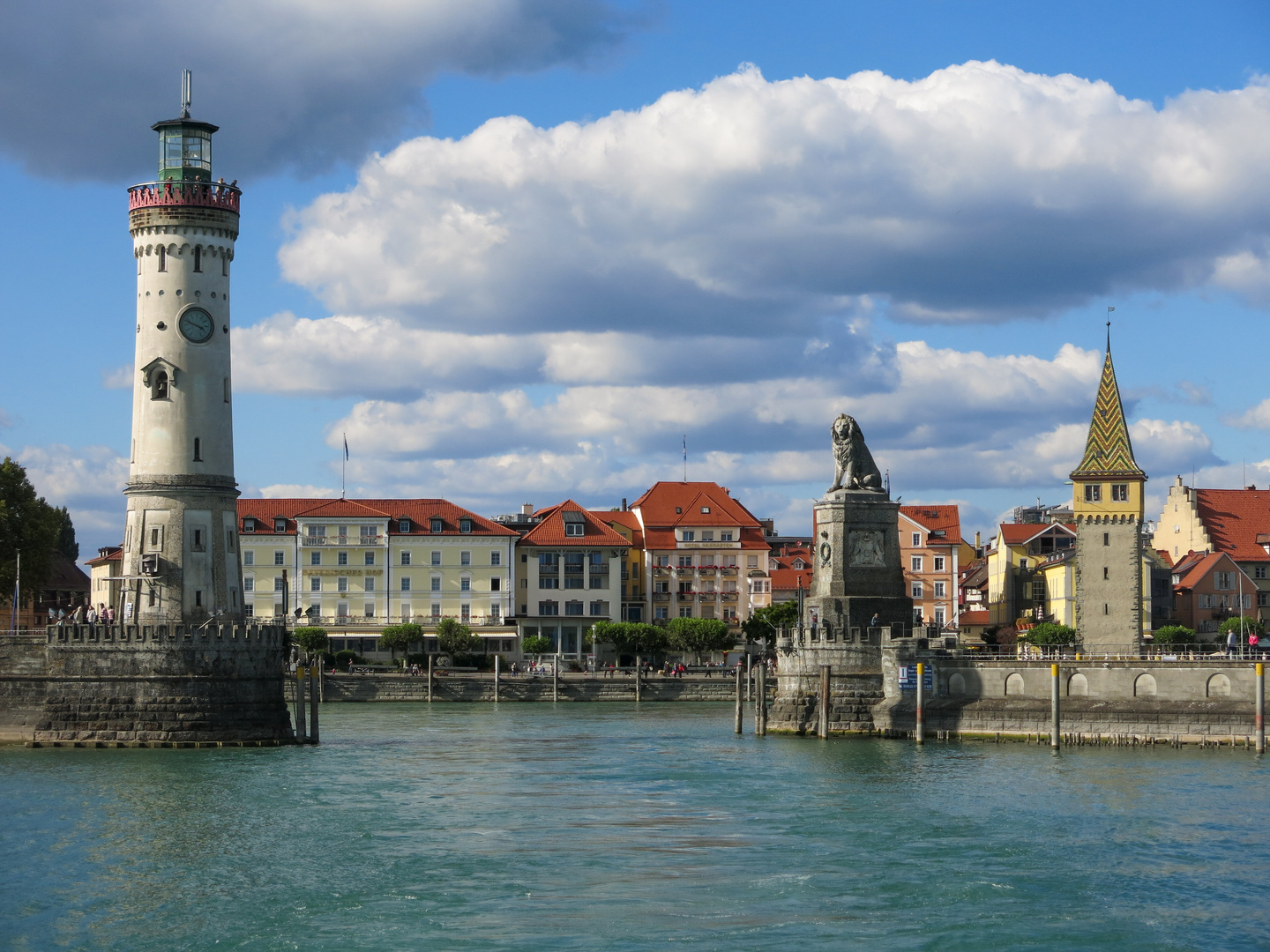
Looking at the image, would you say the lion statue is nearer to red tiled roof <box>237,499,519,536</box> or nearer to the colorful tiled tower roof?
the colorful tiled tower roof

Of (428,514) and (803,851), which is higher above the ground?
(428,514)

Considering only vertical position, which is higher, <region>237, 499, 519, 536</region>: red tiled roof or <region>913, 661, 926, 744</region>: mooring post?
<region>237, 499, 519, 536</region>: red tiled roof

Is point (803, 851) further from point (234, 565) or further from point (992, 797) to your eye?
point (234, 565)

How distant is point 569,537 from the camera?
134 m

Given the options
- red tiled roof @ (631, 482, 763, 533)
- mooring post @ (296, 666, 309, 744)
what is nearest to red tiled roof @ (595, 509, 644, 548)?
red tiled roof @ (631, 482, 763, 533)

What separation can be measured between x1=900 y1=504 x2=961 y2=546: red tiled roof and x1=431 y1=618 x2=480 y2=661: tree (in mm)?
37111

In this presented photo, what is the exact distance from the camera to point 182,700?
62656mm

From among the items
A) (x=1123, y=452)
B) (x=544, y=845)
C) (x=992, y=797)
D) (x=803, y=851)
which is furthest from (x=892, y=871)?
(x=1123, y=452)

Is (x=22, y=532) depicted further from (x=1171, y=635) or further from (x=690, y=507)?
(x=1171, y=635)

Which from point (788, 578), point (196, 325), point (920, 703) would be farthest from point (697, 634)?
point (196, 325)

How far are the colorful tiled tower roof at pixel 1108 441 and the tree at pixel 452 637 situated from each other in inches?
1763

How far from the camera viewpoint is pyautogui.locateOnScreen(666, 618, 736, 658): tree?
12650 cm

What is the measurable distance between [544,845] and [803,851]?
6.51 m

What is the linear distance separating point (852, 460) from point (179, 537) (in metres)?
29.0
